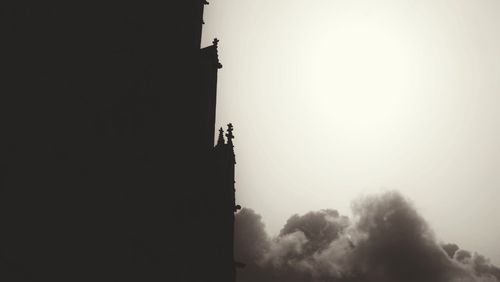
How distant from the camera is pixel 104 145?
Answer: 827 centimetres

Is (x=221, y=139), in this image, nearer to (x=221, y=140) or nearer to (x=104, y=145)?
(x=221, y=140)

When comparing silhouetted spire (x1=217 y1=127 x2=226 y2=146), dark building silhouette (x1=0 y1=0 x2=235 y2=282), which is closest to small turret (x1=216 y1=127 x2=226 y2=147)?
silhouetted spire (x1=217 y1=127 x2=226 y2=146)

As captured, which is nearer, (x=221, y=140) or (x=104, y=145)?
(x=104, y=145)

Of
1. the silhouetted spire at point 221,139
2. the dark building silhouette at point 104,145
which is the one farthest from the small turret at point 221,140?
the dark building silhouette at point 104,145

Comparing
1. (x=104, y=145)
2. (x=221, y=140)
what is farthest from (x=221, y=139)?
(x=104, y=145)

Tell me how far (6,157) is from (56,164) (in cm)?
103

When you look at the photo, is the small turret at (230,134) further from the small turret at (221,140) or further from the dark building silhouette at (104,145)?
the dark building silhouette at (104,145)

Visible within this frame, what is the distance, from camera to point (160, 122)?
36.3 feet

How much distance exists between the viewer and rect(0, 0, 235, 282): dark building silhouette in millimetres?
6160

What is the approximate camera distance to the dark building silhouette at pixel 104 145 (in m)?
6.16

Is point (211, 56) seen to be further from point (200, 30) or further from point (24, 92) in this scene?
point (24, 92)

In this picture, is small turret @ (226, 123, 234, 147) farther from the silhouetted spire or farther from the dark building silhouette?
the dark building silhouette

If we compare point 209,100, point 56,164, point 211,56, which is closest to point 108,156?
point 56,164

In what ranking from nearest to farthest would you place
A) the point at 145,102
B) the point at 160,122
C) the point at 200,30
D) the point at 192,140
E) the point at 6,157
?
1. the point at 6,157
2. the point at 145,102
3. the point at 160,122
4. the point at 192,140
5. the point at 200,30
